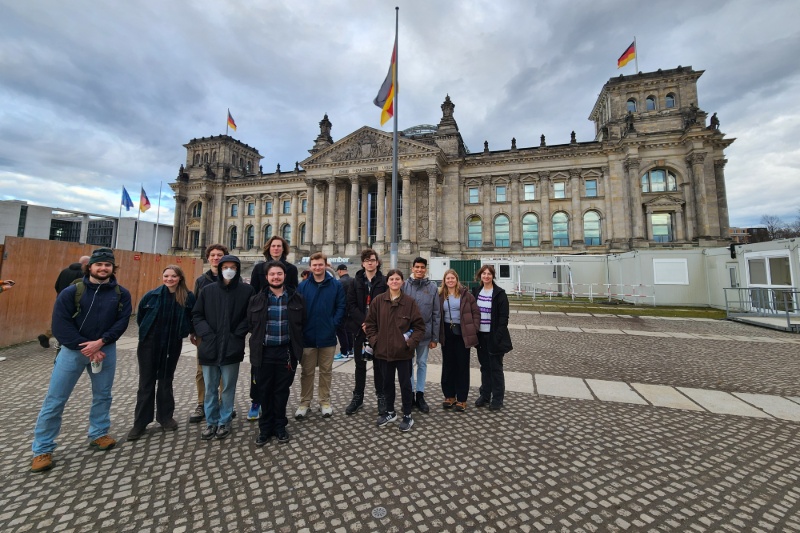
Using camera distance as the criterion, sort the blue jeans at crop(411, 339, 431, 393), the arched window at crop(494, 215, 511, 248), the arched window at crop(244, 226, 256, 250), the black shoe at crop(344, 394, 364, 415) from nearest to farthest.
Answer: the black shoe at crop(344, 394, 364, 415) → the blue jeans at crop(411, 339, 431, 393) → the arched window at crop(494, 215, 511, 248) → the arched window at crop(244, 226, 256, 250)

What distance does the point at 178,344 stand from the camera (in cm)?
456

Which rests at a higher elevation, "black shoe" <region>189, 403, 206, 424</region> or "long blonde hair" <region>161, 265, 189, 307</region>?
"long blonde hair" <region>161, 265, 189, 307</region>

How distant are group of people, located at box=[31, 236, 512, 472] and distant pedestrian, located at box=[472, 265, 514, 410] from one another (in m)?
0.02

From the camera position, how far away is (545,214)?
3853 centimetres

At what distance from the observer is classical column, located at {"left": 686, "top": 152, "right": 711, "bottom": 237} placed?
109 feet

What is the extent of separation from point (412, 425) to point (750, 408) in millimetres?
5333

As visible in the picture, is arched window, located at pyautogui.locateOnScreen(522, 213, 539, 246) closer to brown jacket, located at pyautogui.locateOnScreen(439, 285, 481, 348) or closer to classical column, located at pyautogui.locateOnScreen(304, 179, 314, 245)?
classical column, located at pyautogui.locateOnScreen(304, 179, 314, 245)

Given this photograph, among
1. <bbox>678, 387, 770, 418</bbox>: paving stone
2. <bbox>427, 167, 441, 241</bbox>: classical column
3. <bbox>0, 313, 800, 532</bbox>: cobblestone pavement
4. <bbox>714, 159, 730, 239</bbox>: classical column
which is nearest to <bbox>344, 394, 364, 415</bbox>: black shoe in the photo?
<bbox>0, 313, 800, 532</bbox>: cobblestone pavement

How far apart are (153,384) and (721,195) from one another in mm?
47797

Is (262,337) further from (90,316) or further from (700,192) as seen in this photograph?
(700,192)

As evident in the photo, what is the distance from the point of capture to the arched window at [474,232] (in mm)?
41250

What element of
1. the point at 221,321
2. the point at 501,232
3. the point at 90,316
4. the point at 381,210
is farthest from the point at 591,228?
the point at 90,316

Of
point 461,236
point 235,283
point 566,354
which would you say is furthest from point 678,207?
point 235,283

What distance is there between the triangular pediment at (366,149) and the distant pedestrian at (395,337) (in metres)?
36.2
